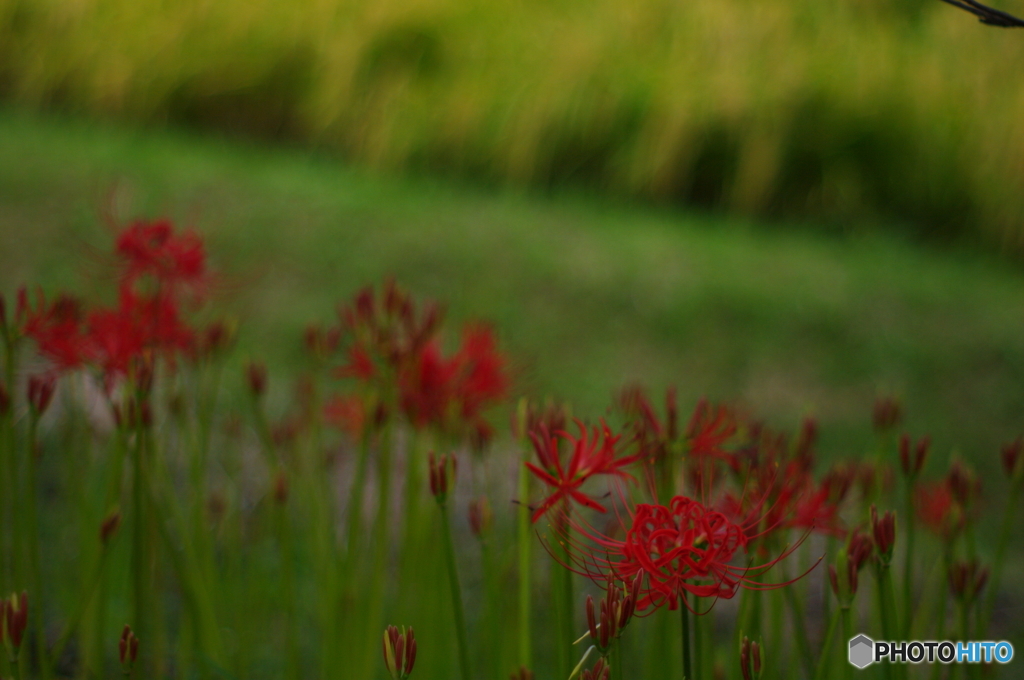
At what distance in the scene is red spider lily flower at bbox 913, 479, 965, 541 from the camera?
2.37 ft

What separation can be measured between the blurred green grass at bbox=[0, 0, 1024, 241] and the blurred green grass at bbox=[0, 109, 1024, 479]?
357 mm

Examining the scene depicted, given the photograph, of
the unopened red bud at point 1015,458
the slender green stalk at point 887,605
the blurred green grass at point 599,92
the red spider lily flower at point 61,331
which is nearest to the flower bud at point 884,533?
the slender green stalk at point 887,605

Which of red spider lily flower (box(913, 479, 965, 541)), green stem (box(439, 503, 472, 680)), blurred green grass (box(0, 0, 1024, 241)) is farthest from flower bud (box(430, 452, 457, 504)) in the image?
blurred green grass (box(0, 0, 1024, 241))

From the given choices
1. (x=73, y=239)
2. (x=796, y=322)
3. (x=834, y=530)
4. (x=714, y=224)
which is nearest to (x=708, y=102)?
(x=714, y=224)

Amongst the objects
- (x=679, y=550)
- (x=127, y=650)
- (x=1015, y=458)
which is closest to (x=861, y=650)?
(x=1015, y=458)

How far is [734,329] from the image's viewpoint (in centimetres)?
232

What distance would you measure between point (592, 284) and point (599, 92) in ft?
3.82

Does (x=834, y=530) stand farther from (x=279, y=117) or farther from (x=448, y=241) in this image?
(x=279, y=117)

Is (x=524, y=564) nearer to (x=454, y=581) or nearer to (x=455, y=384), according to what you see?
(x=454, y=581)

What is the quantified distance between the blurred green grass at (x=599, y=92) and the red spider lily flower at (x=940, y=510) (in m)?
2.15

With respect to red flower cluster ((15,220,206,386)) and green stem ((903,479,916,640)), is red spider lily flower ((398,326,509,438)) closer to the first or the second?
red flower cluster ((15,220,206,386))

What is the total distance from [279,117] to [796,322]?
2200 millimetres

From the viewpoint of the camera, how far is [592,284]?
238 cm

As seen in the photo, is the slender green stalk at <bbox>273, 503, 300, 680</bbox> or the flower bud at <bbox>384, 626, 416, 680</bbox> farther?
the slender green stalk at <bbox>273, 503, 300, 680</bbox>
